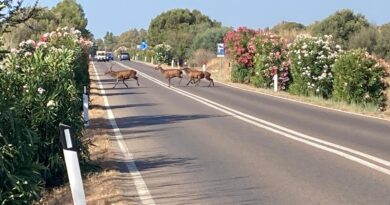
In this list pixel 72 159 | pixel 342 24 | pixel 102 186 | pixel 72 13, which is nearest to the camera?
pixel 72 159

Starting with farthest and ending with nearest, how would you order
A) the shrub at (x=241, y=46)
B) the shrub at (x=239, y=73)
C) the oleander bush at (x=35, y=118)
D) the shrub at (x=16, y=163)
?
the shrub at (x=239, y=73), the shrub at (x=241, y=46), the oleander bush at (x=35, y=118), the shrub at (x=16, y=163)

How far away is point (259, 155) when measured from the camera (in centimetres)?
1188

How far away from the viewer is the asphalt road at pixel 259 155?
865 cm

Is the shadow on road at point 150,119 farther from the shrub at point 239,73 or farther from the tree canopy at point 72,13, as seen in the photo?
the tree canopy at point 72,13

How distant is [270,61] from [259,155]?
82.2ft

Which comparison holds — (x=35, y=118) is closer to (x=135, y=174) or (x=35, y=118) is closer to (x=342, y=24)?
(x=135, y=174)

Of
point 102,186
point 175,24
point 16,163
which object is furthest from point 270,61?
point 175,24

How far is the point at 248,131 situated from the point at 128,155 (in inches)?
167

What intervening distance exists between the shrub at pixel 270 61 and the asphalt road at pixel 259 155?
46.5ft

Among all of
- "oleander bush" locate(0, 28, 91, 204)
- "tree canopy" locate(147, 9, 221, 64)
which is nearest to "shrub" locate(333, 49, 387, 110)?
"oleander bush" locate(0, 28, 91, 204)

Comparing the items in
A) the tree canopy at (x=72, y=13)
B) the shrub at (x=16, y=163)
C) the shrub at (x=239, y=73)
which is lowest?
the shrub at (x=239, y=73)

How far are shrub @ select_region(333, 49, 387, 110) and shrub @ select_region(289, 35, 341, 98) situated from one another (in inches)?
174

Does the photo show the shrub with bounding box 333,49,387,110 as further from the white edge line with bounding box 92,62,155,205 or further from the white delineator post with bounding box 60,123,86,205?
the white delineator post with bounding box 60,123,86,205

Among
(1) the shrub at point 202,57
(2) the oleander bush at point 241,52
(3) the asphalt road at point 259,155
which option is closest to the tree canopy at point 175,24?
(1) the shrub at point 202,57
